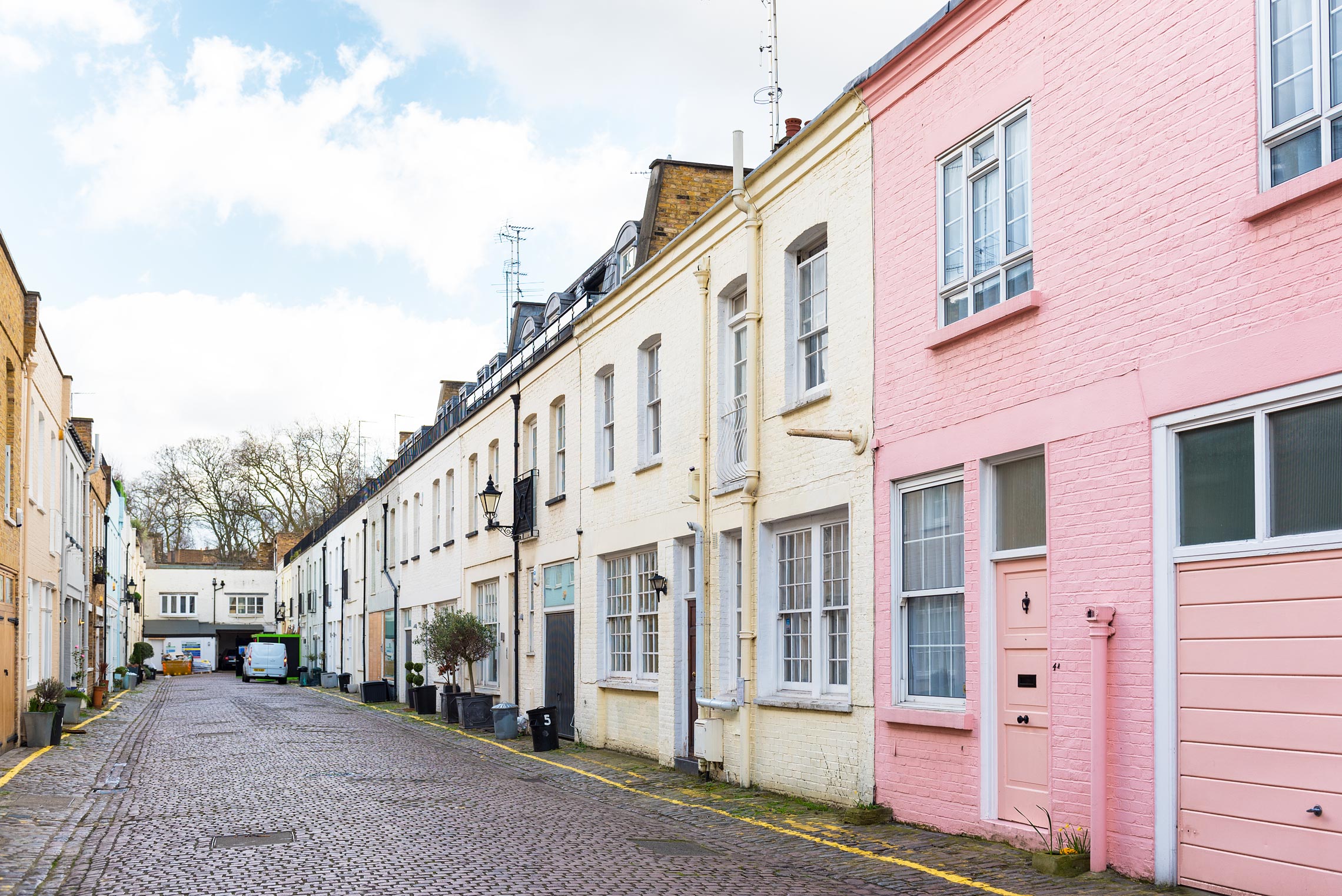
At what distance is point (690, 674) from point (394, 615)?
22554mm

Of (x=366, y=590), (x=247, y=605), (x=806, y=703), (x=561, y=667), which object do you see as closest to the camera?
(x=806, y=703)

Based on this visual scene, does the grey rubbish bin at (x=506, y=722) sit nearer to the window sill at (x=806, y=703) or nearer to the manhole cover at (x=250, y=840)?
the window sill at (x=806, y=703)

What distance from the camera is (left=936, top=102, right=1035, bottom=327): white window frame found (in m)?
→ 10.1

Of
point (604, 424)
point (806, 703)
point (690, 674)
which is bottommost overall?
point (690, 674)

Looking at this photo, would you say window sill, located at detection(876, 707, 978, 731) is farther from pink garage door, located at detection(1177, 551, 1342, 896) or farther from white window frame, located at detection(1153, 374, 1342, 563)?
white window frame, located at detection(1153, 374, 1342, 563)

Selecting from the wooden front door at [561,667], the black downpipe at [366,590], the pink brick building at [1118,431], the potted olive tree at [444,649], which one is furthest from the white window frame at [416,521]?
the pink brick building at [1118,431]

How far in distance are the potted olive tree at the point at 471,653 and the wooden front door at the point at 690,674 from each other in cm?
862

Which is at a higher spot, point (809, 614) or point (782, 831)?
point (809, 614)

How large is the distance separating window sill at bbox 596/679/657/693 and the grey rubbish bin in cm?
322

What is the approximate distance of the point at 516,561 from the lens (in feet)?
79.2

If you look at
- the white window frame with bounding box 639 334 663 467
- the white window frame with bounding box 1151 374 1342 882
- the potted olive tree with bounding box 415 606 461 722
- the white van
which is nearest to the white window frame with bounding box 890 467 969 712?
the white window frame with bounding box 1151 374 1342 882

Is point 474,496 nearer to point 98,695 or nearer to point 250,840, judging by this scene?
point 98,695

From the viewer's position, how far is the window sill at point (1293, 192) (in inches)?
279

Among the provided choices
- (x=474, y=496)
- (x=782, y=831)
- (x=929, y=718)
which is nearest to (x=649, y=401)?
(x=782, y=831)
